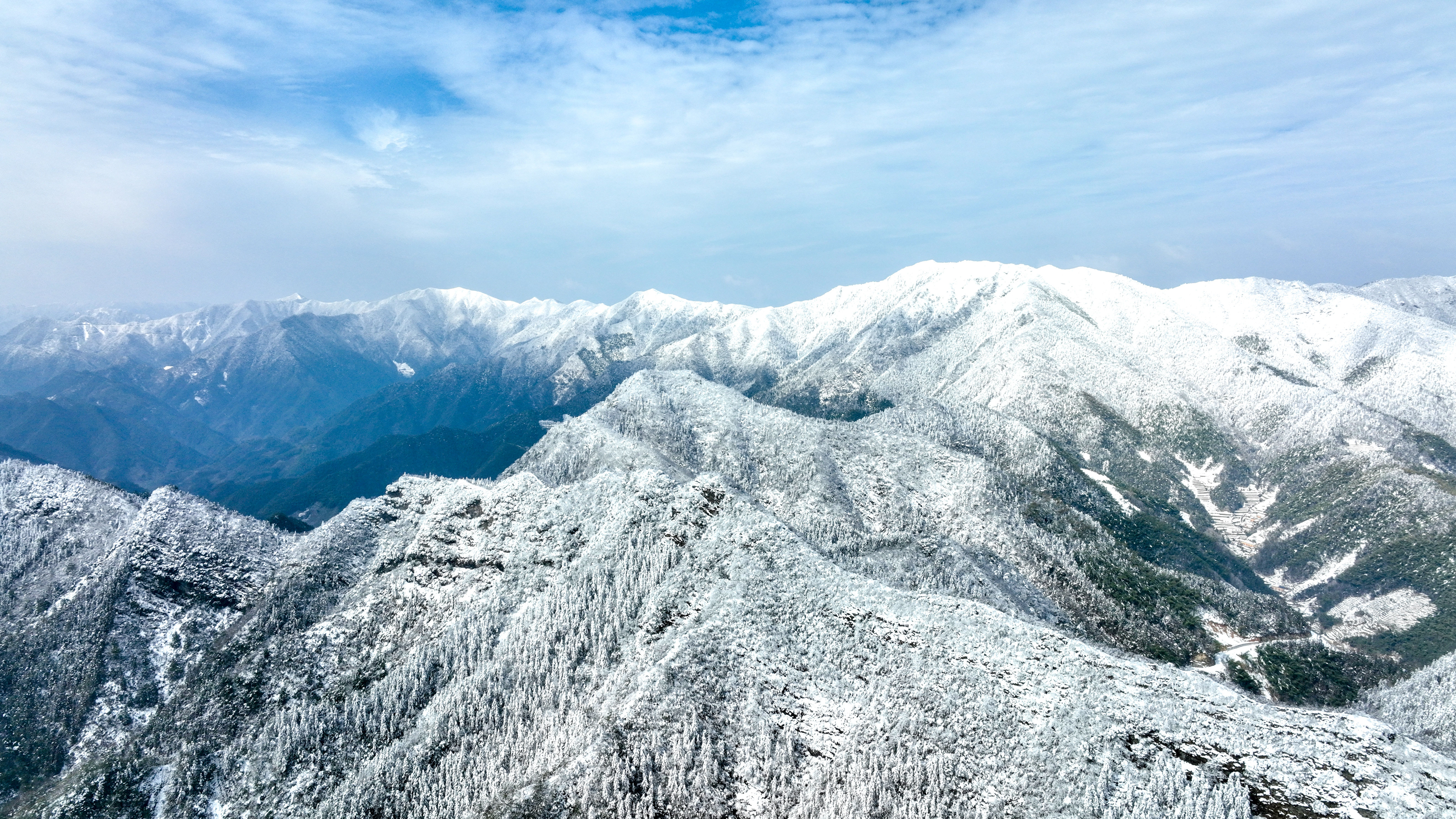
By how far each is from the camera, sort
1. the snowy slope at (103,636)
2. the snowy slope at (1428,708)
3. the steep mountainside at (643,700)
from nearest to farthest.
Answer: the steep mountainside at (643,700)
the snowy slope at (1428,708)
the snowy slope at (103,636)

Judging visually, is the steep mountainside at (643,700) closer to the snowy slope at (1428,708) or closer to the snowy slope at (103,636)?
the snowy slope at (103,636)

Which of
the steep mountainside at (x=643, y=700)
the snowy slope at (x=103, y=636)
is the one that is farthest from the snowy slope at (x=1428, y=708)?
the snowy slope at (x=103, y=636)

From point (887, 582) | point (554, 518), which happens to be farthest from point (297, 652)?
point (887, 582)

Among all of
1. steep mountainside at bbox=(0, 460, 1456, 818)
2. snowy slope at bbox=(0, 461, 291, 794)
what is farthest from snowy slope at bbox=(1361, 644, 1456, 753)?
snowy slope at bbox=(0, 461, 291, 794)

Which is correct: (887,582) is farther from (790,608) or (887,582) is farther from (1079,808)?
(1079,808)

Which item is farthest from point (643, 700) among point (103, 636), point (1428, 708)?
point (1428, 708)

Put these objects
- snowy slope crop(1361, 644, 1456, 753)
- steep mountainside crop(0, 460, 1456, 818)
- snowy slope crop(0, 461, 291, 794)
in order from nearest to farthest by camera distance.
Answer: steep mountainside crop(0, 460, 1456, 818), snowy slope crop(1361, 644, 1456, 753), snowy slope crop(0, 461, 291, 794)

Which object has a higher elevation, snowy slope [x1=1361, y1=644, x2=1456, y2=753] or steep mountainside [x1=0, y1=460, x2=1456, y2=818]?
steep mountainside [x1=0, y1=460, x2=1456, y2=818]

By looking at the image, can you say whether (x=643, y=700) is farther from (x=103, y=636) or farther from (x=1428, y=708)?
(x=1428, y=708)

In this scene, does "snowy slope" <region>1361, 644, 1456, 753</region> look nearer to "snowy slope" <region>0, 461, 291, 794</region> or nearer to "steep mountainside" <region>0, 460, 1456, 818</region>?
"steep mountainside" <region>0, 460, 1456, 818</region>
